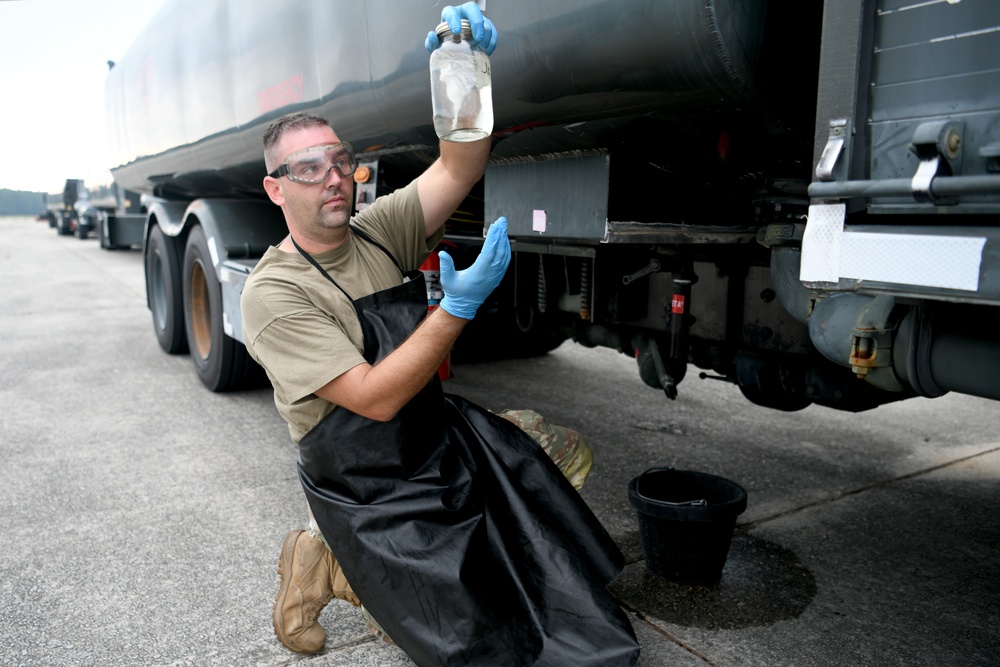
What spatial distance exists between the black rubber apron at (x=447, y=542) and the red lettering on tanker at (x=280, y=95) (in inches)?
64.5

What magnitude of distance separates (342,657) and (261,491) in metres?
1.37

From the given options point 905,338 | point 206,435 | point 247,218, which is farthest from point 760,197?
point 247,218

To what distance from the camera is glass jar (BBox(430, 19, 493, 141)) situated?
1.95 metres

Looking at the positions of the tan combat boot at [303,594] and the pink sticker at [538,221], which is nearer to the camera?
the tan combat boot at [303,594]

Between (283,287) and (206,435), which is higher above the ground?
(283,287)

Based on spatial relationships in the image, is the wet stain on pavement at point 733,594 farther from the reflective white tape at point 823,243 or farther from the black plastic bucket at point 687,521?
the reflective white tape at point 823,243

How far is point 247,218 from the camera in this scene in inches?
199

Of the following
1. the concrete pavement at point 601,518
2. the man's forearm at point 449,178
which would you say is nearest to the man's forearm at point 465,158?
the man's forearm at point 449,178

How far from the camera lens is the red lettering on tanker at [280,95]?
11.5ft

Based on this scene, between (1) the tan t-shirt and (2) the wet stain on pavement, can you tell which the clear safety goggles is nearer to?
(1) the tan t-shirt

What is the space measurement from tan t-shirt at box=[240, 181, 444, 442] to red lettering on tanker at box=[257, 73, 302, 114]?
1.43 metres

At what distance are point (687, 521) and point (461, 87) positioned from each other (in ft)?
4.71

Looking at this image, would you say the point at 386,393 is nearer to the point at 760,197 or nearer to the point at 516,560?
the point at 516,560

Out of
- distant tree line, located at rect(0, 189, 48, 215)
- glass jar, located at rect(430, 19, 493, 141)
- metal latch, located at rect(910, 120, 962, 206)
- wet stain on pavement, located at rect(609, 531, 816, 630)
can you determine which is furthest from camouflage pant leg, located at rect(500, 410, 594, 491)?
distant tree line, located at rect(0, 189, 48, 215)
